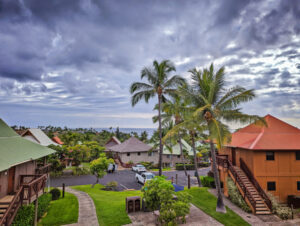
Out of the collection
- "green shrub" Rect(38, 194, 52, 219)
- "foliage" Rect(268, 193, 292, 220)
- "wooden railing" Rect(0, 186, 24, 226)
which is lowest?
"foliage" Rect(268, 193, 292, 220)

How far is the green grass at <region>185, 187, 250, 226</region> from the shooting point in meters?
13.6

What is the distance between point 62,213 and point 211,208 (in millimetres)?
11501

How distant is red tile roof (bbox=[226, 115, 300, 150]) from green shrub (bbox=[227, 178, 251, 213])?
3.70 m

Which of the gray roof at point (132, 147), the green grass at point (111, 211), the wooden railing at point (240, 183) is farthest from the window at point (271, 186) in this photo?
the gray roof at point (132, 147)

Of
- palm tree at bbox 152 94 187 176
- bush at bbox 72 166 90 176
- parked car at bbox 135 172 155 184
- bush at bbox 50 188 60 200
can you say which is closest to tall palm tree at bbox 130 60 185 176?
palm tree at bbox 152 94 187 176

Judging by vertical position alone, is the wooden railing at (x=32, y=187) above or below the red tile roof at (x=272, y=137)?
below

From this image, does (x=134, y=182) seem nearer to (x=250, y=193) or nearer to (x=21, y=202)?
(x=250, y=193)

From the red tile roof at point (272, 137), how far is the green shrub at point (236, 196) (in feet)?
12.2

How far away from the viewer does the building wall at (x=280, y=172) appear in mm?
17562

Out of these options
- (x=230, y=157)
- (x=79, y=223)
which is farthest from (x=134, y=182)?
(x=79, y=223)

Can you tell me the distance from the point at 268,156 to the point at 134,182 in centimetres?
1704

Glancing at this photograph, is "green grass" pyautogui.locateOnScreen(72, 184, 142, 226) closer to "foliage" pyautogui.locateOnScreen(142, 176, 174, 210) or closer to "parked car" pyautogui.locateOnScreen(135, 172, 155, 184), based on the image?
"foliage" pyautogui.locateOnScreen(142, 176, 174, 210)

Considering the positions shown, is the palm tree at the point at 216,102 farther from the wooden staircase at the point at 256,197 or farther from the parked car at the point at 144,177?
the parked car at the point at 144,177

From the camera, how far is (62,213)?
1459 centimetres
